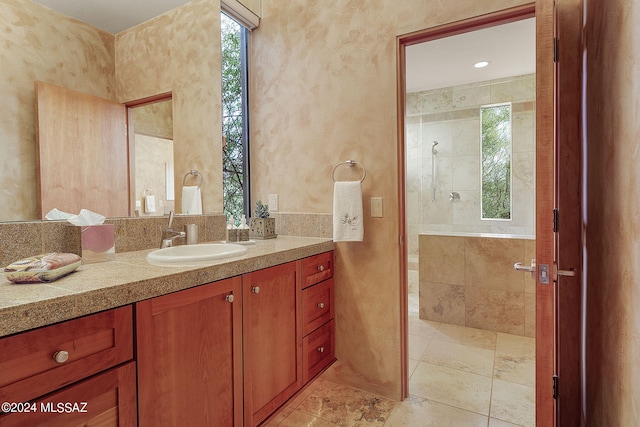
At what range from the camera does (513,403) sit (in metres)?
Answer: 1.83

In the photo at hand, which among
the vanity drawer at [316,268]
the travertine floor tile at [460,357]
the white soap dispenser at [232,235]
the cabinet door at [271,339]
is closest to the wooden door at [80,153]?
the white soap dispenser at [232,235]

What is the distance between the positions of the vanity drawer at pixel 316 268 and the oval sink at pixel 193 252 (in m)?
0.37

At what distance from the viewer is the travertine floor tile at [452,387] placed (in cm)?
185

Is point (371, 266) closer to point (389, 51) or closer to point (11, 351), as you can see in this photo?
point (389, 51)

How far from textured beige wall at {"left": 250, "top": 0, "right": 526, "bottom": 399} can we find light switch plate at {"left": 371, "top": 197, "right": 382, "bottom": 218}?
29mm

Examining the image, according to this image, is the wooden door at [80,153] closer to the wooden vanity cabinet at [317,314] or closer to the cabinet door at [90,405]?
the cabinet door at [90,405]

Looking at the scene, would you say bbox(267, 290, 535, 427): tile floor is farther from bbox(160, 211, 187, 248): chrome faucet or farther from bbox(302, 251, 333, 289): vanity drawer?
bbox(160, 211, 187, 248): chrome faucet

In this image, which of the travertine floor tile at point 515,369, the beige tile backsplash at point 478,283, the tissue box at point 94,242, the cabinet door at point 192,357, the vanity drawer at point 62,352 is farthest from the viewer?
the beige tile backsplash at point 478,283

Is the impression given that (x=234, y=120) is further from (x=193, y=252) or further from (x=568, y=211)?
(x=568, y=211)

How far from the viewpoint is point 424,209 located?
4555 mm

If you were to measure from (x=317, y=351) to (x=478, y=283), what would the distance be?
5.63ft

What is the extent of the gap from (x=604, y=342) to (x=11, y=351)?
170 cm

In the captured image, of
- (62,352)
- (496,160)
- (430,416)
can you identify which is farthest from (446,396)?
(496,160)

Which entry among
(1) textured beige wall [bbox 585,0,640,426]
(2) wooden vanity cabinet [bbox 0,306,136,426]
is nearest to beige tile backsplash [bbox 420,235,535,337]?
(1) textured beige wall [bbox 585,0,640,426]
